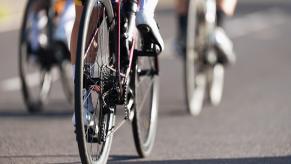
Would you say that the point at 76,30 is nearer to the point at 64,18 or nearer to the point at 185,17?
the point at 64,18

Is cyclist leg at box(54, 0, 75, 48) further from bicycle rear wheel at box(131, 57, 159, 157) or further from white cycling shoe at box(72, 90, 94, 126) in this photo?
white cycling shoe at box(72, 90, 94, 126)

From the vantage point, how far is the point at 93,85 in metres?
6.55

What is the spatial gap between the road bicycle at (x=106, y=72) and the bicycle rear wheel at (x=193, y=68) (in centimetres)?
230

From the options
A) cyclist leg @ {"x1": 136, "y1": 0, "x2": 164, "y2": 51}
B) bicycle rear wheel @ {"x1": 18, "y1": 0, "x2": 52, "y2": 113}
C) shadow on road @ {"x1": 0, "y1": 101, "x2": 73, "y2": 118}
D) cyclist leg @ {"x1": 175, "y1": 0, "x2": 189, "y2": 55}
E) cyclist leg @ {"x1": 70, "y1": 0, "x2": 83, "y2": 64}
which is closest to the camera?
cyclist leg @ {"x1": 70, "y1": 0, "x2": 83, "y2": 64}

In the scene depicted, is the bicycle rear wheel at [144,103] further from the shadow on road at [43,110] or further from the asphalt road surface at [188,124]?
the shadow on road at [43,110]

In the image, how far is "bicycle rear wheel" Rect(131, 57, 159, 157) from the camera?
24.7ft

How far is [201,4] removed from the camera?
34.4 ft

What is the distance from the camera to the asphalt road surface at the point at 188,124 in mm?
7805

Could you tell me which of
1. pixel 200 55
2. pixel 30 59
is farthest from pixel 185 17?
pixel 30 59

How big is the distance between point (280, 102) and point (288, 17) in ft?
40.6

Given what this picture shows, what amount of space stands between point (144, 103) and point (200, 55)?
8.68 feet

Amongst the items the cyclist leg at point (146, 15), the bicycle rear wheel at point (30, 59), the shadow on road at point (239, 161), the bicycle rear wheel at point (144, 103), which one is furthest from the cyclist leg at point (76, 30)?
the bicycle rear wheel at point (30, 59)

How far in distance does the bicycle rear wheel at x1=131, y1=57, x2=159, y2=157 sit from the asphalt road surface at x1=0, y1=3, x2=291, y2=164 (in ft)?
0.43

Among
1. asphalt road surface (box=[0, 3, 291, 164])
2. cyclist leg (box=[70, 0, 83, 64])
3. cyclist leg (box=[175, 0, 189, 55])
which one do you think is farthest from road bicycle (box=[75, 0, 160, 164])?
cyclist leg (box=[175, 0, 189, 55])
